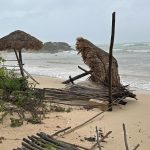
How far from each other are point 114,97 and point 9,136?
482 cm

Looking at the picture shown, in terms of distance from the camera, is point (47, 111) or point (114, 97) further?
point (114, 97)

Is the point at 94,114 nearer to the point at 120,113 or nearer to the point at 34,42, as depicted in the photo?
the point at 120,113

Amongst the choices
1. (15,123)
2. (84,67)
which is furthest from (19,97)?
(84,67)

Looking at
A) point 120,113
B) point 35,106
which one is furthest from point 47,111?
point 120,113

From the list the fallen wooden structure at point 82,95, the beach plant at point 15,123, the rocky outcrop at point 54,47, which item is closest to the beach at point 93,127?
the beach plant at point 15,123

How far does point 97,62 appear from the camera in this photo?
486 inches

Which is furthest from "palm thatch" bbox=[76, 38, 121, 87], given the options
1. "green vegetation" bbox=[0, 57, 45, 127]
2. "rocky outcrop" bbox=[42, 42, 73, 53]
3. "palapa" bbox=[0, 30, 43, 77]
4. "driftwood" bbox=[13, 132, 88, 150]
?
"rocky outcrop" bbox=[42, 42, 73, 53]

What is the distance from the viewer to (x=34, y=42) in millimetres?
14164

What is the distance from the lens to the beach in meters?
7.19

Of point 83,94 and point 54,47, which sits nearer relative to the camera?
point 83,94

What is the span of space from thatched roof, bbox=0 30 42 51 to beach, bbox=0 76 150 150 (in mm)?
4410

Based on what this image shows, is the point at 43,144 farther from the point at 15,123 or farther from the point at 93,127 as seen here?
the point at 93,127

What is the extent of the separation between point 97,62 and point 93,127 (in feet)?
13.9

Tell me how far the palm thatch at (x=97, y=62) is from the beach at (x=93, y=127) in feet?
4.57
